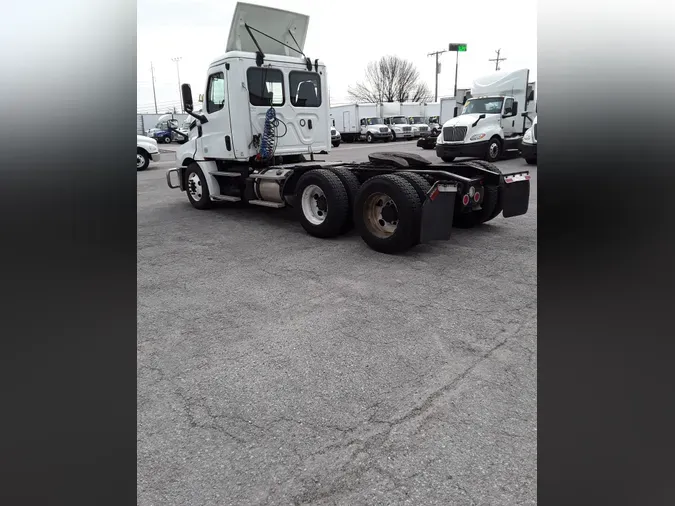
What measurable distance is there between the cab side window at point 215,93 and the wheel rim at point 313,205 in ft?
8.03

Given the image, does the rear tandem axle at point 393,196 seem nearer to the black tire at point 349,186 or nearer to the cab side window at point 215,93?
the black tire at point 349,186

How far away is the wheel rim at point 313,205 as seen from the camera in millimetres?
7098

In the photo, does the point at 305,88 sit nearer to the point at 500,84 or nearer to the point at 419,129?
the point at 500,84

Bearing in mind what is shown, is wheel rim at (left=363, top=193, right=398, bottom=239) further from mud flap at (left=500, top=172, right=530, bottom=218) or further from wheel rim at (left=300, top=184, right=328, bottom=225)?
mud flap at (left=500, top=172, right=530, bottom=218)

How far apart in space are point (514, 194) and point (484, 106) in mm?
12916

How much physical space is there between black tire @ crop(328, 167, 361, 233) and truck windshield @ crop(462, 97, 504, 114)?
1304 centimetres

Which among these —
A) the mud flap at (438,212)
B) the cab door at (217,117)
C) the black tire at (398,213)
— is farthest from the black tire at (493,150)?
the mud flap at (438,212)

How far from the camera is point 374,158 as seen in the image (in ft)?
24.4

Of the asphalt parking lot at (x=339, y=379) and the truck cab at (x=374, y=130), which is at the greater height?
the truck cab at (x=374, y=130)

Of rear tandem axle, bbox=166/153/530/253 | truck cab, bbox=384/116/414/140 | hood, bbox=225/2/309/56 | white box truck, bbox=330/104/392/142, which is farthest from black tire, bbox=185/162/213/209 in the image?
truck cab, bbox=384/116/414/140

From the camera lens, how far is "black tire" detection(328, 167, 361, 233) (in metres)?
6.72
